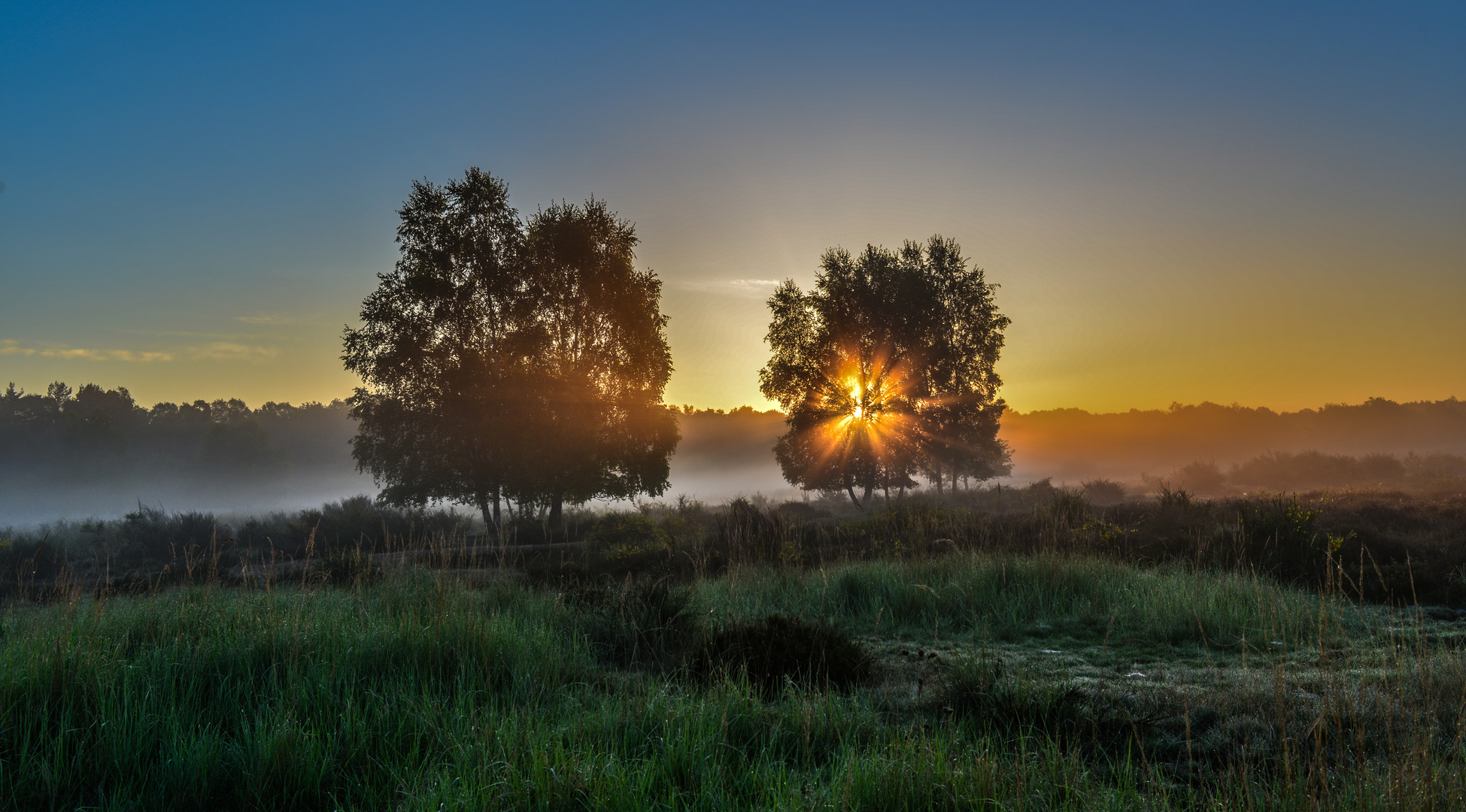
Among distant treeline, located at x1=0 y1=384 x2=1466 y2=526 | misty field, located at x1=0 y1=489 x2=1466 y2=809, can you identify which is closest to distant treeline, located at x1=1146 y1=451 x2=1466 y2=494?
distant treeline, located at x1=0 y1=384 x2=1466 y2=526

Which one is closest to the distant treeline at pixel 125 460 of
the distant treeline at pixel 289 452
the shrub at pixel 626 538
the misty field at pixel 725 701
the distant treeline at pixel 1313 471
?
the distant treeline at pixel 289 452

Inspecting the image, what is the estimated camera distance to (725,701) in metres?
3.91

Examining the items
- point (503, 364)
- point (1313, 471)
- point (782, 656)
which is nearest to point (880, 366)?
point (503, 364)

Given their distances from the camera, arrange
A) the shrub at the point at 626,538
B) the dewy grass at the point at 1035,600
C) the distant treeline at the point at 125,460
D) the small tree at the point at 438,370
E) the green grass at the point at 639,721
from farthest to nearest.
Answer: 1. the distant treeline at the point at 125,460
2. the small tree at the point at 438,370
3. the shrub at the point at 626,538
4. the dewy grass at the point at 1035,600
5. the green grass at the point at 639,721

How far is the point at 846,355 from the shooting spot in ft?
101

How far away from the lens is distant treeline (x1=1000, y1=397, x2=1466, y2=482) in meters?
58.9

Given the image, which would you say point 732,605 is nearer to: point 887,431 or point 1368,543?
point 1368,543

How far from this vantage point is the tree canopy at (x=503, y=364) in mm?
20656

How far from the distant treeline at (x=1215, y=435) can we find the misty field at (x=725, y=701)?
4203 centimetres

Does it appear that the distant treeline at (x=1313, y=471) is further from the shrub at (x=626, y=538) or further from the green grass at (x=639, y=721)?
the green grass at (x=639, y=721)

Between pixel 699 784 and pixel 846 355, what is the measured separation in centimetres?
2847

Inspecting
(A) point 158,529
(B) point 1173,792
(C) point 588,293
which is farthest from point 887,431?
(B) point 1173,792

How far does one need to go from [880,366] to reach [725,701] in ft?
91.0

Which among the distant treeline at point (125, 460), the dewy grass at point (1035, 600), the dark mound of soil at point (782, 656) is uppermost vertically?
the distant treeline at point (125, 460)
